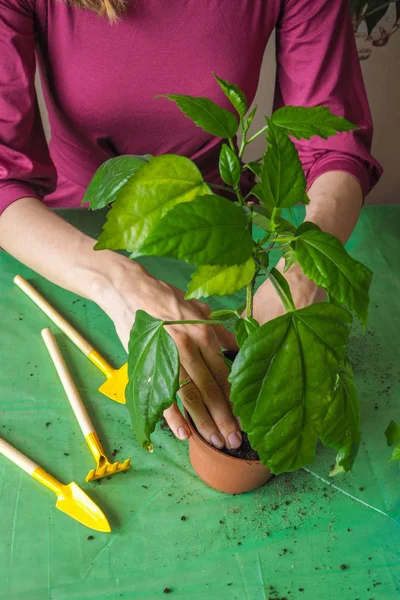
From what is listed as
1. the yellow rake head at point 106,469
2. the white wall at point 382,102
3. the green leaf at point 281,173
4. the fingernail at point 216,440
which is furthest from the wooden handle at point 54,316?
the white wall at point 382,102

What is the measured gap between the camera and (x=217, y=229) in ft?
1.51

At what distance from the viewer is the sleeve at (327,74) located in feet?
3.36

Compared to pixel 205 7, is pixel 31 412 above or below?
below

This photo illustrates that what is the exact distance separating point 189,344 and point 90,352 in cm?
26

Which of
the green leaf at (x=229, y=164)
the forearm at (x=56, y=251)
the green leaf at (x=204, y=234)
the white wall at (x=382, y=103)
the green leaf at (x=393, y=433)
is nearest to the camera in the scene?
the green leaf at (x=204, y=234)

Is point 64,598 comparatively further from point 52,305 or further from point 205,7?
point 205,7

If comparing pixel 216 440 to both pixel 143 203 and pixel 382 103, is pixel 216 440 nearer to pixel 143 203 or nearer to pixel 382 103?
pixel 143 203

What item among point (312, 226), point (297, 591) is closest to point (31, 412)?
point (297, 591)

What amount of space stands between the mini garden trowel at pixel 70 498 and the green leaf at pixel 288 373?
35 cm

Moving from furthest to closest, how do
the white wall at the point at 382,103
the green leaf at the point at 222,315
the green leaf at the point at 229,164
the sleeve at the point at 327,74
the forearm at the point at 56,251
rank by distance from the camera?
the white wall at the point at 382,103
the sleeve at the point at 327,74
the forearm at the point at 56,251
the green leaf at the point at 222,315
the green leaf at the point at 229,164

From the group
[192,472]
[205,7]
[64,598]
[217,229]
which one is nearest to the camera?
[217,229]

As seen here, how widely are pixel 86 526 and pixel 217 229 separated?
50 cm

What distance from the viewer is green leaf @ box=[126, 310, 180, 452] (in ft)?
1.91

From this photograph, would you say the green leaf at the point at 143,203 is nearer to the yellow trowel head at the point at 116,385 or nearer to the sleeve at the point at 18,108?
the yellow trowel head at the point at 116,385
